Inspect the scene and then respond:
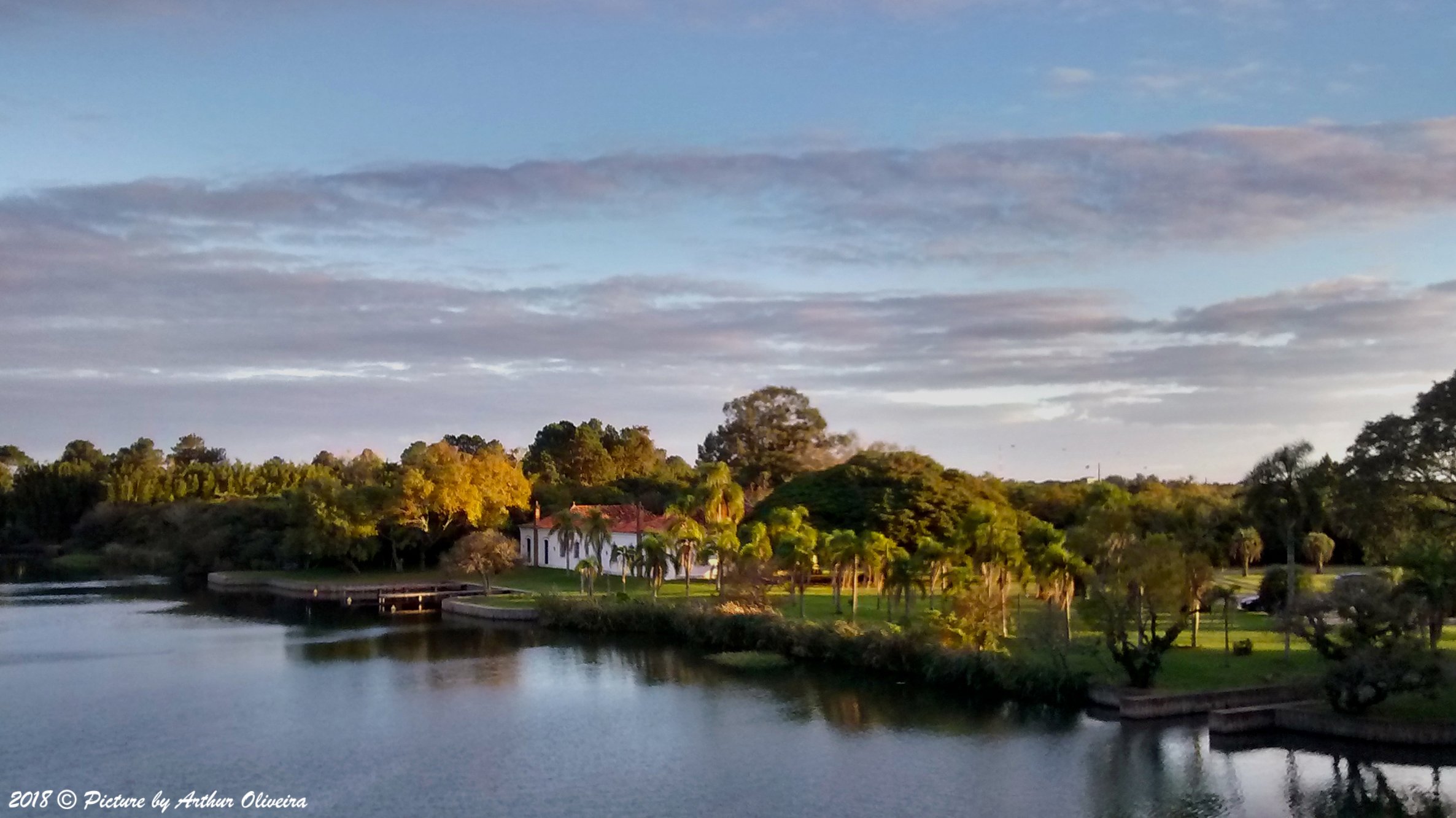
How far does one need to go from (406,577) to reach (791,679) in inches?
1608

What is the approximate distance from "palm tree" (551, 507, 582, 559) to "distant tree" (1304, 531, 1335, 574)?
34.2 metres

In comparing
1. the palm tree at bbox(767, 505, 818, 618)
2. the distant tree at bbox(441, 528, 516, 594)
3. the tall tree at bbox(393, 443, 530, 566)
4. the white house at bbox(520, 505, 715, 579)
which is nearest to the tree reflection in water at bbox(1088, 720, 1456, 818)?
the palm tree at bbox(767, 505, 818, 618)

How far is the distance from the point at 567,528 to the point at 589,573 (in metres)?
5.78

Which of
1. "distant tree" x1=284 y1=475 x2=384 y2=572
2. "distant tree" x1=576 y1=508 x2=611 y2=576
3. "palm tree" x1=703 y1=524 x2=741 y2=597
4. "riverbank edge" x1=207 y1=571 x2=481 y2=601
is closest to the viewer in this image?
"palm tree" x1=703 y1=524 x2=741 y2=597

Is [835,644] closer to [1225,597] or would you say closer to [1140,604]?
[1140,604]

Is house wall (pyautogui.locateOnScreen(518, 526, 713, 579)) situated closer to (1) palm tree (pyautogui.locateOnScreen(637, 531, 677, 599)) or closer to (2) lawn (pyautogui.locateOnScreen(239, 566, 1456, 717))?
(2) lawn (pyautogui.locateOnScreen(239, 566, 1456, 717))

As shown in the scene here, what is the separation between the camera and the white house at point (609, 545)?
2689 inches

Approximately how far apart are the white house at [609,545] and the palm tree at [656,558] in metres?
4.34

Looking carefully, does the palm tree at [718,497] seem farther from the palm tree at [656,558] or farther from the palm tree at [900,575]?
the palm tree at [900,575]

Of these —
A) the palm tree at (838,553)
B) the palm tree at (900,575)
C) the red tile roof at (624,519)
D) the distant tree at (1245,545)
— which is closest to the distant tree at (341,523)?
the red tile roof at (624,519)

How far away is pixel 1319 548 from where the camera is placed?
192 feet

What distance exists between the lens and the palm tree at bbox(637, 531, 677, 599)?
5672 cm

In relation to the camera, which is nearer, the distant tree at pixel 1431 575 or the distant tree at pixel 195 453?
the distant tree at pixel 1431 575

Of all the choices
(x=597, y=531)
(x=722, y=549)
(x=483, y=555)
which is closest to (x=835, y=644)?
(x=722, y=549)
